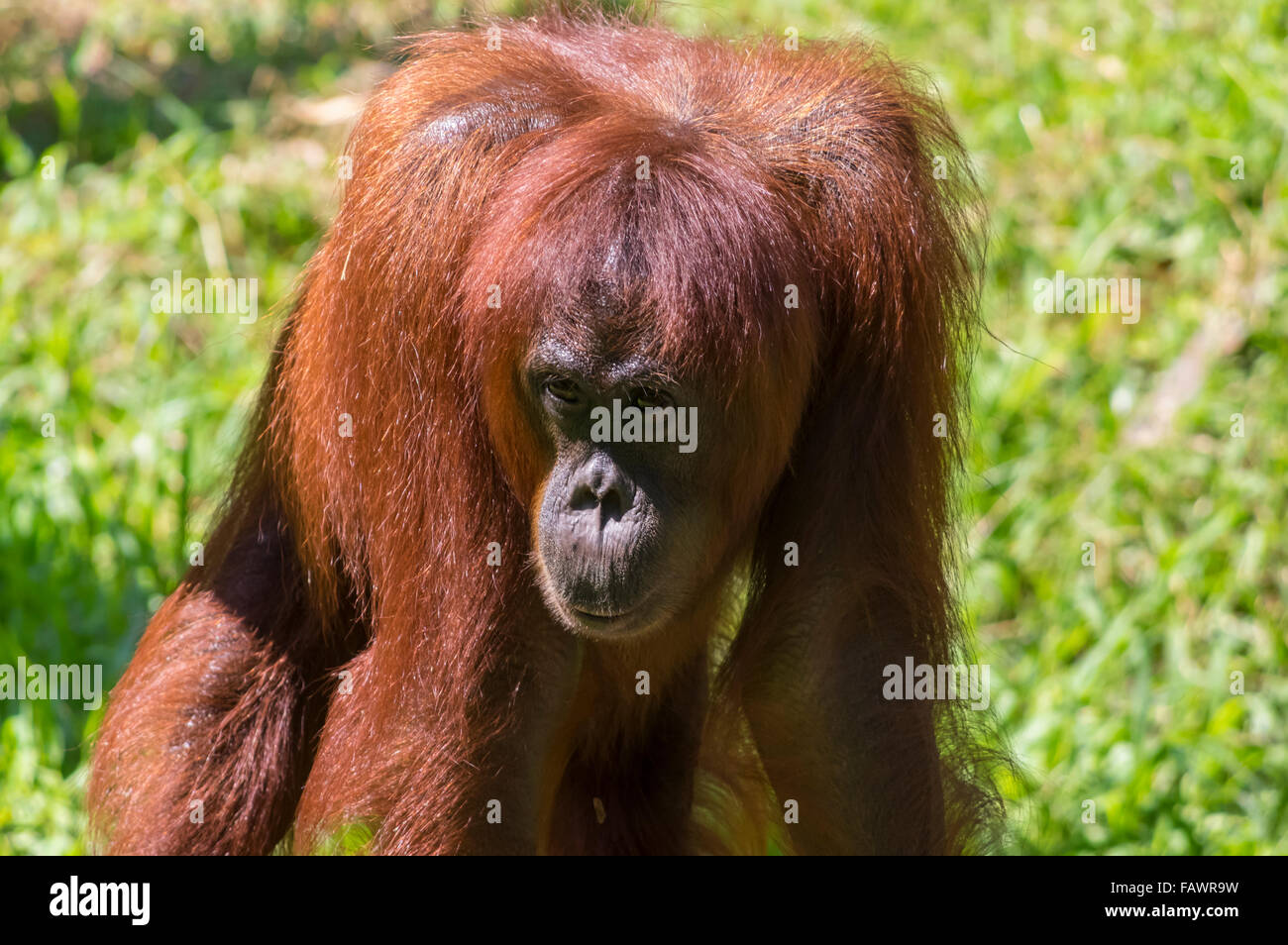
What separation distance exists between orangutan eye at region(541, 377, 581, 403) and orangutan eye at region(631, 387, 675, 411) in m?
0.13

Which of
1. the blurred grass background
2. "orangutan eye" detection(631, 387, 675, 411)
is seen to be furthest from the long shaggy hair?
the blurred grass background


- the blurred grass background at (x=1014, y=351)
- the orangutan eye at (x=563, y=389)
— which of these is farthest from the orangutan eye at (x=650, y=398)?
the blurred grass background at (x=1014, y=351)

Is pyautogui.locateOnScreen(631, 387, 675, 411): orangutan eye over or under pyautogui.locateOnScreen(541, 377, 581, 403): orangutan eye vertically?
under

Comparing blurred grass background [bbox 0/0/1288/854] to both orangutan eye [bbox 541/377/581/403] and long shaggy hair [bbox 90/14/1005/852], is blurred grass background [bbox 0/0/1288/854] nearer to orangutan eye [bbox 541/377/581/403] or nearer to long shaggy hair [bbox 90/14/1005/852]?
long shaggy hair [bbox 90/14/1005/852]

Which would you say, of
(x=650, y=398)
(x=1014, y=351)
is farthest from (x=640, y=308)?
(x=1014, y=351)

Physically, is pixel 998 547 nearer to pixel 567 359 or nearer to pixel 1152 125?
pixel 1152 125

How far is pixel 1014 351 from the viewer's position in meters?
5.16

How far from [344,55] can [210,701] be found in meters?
5.38

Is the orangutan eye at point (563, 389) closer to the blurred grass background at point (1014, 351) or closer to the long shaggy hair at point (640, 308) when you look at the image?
the long shaggy hair at point (640, 308)

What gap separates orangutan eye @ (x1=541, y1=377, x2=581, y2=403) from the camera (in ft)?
10.5

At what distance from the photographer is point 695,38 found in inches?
157

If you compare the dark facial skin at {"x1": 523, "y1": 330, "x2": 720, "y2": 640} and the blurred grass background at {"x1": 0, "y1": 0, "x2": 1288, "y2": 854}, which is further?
the blurred grass background at {"x1": 0, "y1": 0, "x2": 1288, "y2": 854}

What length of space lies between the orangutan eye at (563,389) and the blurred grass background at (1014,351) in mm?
1778
